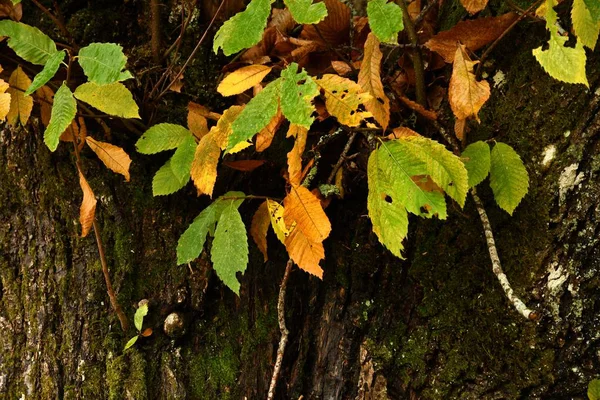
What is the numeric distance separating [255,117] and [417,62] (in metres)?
0.52

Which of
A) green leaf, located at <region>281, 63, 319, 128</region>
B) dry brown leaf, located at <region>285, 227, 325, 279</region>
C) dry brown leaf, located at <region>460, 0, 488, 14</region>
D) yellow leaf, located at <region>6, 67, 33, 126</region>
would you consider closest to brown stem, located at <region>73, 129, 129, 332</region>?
yellow leaf, located at <region>6, 67, 33, 126</region>

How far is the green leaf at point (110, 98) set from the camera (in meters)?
1.22

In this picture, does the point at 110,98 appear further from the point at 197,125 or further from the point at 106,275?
the point at 106,275

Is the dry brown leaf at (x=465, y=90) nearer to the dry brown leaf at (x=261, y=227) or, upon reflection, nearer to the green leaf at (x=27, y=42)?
the dry brown leaf at (x=261, y=227)

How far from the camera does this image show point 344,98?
110 cm

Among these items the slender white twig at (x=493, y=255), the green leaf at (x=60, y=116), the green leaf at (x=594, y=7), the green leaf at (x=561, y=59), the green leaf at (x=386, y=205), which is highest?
the green leaf at (x=594, y=7)

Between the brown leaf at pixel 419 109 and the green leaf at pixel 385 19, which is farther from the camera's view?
the brown leaf at pixel 419 109

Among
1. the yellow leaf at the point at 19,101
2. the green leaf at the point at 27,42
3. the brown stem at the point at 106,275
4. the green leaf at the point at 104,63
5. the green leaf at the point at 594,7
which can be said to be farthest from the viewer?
the brown stem at the point at 106,275

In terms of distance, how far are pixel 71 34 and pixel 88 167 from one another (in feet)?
1.33

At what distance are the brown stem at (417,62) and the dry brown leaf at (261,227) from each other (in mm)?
481

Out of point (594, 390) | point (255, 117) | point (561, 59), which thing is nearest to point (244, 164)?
point (255, 117)

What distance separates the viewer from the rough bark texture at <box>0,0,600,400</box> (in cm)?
114

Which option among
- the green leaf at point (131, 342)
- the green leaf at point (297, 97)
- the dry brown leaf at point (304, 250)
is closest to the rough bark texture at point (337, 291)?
the green leaf at point (131, 342)

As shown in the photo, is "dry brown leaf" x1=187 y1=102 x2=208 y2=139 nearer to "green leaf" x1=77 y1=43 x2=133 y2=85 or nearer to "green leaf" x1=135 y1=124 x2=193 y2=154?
"green leaf" x1=135 y1=124 x2=193 y2=154
